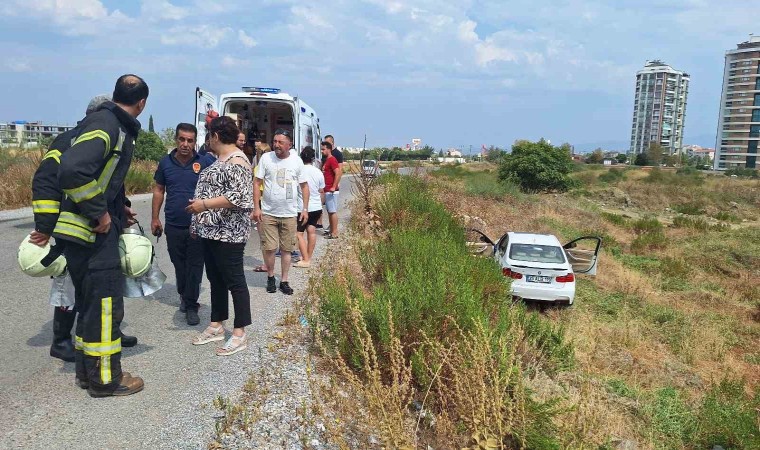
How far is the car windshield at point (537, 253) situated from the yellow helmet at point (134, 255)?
7.53 m

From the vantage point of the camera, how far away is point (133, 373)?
4.11 meters

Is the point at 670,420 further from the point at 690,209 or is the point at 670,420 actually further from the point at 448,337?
the point at 690,209

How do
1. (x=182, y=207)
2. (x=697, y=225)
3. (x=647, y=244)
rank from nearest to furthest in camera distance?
(x=182, y=207) < (x=647, y=244) < (x=697, y=225)

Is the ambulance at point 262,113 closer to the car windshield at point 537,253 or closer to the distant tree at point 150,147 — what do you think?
the car windshield at point 537,253

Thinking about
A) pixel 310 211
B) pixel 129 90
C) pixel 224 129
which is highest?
pixel 129 90

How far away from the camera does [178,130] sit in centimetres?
538

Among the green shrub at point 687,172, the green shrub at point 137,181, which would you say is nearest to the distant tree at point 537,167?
the green shrub at point 137,181

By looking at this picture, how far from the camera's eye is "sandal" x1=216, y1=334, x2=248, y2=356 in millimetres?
4422

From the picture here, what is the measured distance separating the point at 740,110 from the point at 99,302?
12197 centimetres

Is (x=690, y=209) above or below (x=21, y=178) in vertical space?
below

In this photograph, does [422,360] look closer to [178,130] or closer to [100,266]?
[100,266]

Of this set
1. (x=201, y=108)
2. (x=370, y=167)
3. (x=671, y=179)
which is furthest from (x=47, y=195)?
(x=671, y=179)

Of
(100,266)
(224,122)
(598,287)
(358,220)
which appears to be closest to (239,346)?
(100,266)

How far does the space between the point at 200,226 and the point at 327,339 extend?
54.7 inches
